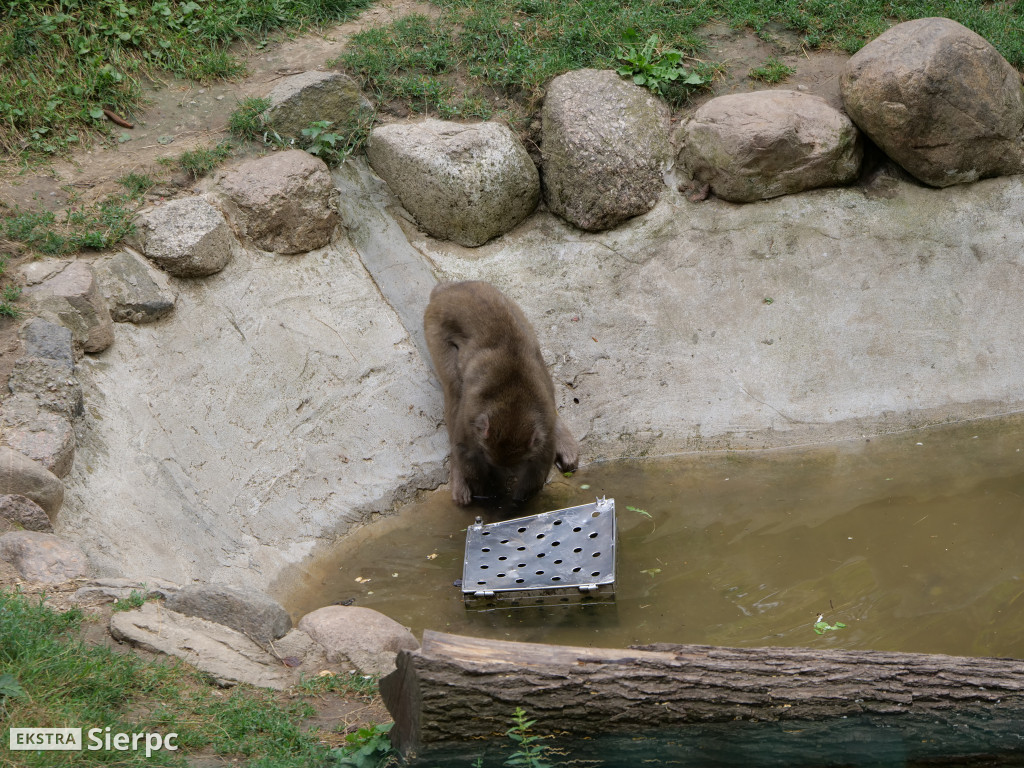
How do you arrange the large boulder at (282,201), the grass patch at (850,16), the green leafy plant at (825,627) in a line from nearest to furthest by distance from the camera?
1. the green leafy plant at (825,627)
2. the large boulder at (282,201)
3. the grass patch at (850,16)

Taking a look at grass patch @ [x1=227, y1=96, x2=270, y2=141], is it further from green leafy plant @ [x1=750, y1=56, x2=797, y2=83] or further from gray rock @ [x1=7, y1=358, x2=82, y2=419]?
green leafy plant @ [x1=750, y1=56, x2=797, y2=83]

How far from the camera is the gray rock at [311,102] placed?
30.7 feet

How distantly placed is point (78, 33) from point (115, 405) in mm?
4468

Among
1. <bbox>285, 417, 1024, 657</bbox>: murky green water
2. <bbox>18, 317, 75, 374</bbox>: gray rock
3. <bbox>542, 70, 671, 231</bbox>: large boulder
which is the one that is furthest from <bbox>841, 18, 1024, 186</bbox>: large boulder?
<bbox>18, 317, 75, 374</bbox>: gray rock

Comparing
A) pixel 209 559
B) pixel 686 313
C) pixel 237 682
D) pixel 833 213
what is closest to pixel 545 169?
pixel 686 313

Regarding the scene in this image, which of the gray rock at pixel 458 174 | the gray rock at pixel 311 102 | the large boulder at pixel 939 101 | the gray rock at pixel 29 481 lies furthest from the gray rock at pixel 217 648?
the large boulder at pixel 939 101

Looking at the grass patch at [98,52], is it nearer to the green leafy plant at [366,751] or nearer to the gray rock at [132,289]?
the gray rock at [132,289]

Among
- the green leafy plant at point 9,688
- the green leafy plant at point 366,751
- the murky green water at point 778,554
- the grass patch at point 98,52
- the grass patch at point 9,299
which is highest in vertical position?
the grass patch at point 98,52

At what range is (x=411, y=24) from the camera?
34.5 ft

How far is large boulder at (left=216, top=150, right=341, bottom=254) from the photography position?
28.6 feet

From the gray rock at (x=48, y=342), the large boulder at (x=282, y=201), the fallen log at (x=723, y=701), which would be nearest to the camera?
the fallen log at (x=723, y=701)

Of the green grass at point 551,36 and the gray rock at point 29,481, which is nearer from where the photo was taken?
the gray rock at point 29,481

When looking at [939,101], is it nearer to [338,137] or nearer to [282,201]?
[338,137]

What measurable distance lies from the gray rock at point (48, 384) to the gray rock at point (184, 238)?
4.97ft
